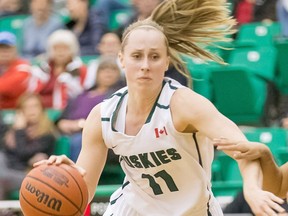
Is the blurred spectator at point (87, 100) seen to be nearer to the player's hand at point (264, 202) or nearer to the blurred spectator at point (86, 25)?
the blurred spectator at point (86, 25)

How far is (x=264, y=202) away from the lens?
12.7 feet

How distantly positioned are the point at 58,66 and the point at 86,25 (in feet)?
2.92

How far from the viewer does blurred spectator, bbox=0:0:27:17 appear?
10.6 m

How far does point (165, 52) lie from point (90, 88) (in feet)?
11.7

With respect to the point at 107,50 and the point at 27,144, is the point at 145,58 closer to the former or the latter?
the point at 27,144

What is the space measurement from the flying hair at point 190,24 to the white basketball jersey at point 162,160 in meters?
0.28

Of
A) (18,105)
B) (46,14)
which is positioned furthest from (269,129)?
(46,14)

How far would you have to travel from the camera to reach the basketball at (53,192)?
4.54 metres

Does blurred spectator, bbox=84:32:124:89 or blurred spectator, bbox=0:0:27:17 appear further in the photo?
blurred spectator, bbox=0:0:27:17

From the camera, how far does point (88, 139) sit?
16.4ft

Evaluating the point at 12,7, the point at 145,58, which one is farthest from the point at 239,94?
the point at 145,58

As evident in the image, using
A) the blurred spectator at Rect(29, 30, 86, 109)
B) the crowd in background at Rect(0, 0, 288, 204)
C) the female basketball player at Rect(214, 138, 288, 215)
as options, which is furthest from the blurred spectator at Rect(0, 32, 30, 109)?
the female basketball player at Rect(214, 138, 288, 215)

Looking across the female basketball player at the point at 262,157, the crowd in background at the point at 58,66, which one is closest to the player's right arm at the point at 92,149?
the female basketball player at the point at 262,157

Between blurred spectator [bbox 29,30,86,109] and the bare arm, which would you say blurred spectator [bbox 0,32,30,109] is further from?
the bare arm
